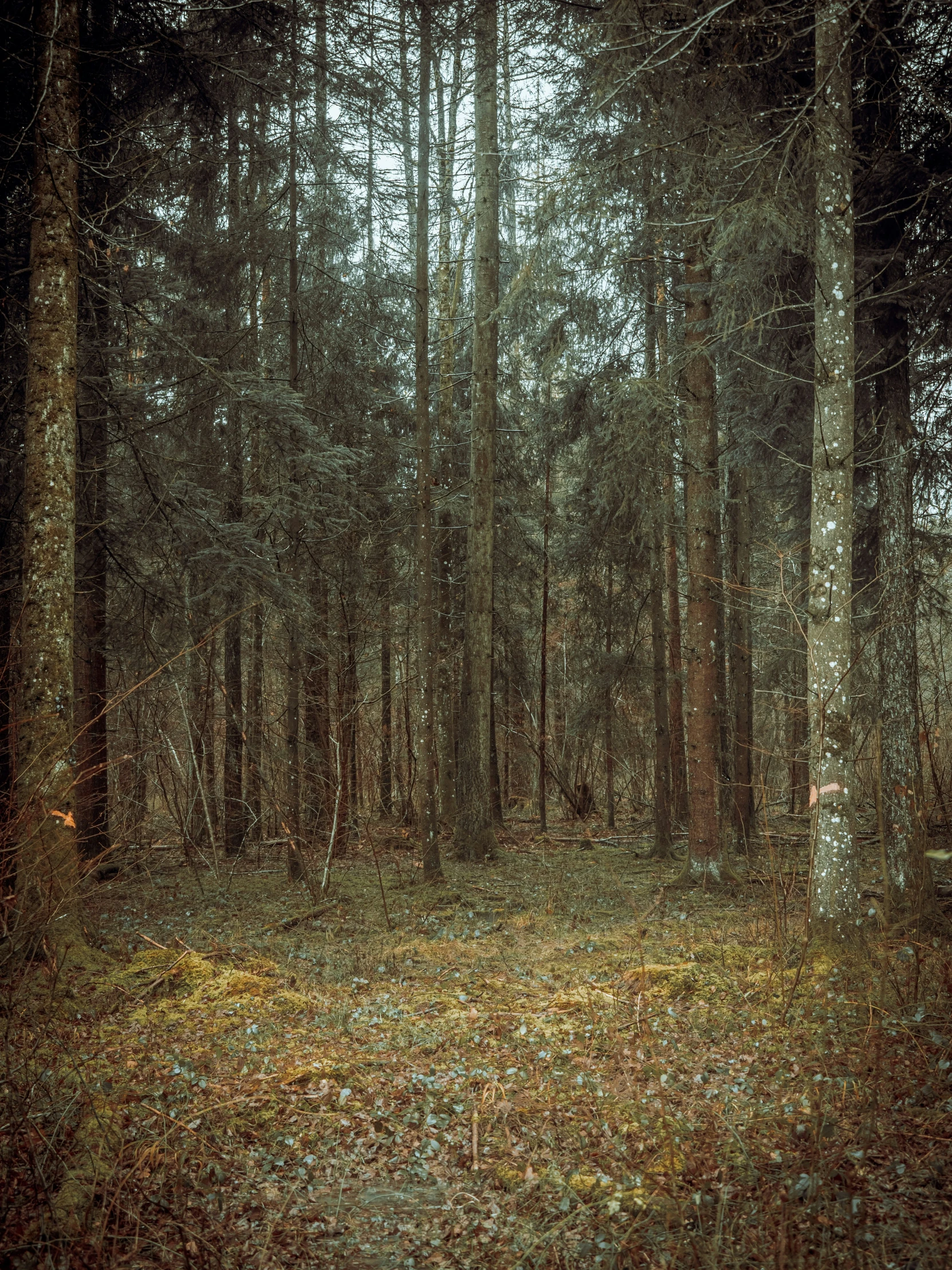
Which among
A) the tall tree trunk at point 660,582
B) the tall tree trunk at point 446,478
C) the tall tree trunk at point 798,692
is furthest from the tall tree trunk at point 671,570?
the tall tree trunk at point 446,478

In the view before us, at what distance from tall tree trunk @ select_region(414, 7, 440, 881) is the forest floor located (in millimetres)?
2721

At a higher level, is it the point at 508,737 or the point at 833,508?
the point at 833,508

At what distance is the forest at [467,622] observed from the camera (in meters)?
3.91

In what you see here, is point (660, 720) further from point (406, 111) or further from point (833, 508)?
point (406, 111)

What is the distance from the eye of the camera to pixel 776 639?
17109 millimetres

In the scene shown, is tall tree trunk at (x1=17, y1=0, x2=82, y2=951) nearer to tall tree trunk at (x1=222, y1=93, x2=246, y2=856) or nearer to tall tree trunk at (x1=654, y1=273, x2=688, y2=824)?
tall tree trunk at (x1=222, y1=93, x2=246, y2=856)

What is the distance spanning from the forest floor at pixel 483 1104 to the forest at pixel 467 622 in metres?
0.03

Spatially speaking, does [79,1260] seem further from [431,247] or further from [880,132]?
[431,247]

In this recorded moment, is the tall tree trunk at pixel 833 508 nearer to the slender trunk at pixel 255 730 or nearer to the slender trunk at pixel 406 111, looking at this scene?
the slender trunk at pixel 406 111

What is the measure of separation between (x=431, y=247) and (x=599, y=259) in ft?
28.8

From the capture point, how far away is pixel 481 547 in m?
12.6

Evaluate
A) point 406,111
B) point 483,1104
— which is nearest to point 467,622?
point 406,111

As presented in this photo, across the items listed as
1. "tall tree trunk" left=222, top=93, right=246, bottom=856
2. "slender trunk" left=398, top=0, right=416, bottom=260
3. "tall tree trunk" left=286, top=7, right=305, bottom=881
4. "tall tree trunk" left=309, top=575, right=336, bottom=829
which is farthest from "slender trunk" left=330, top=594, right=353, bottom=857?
"slender trunk" left=398, top=0, right=416, bottom=260

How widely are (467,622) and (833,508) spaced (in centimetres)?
689
